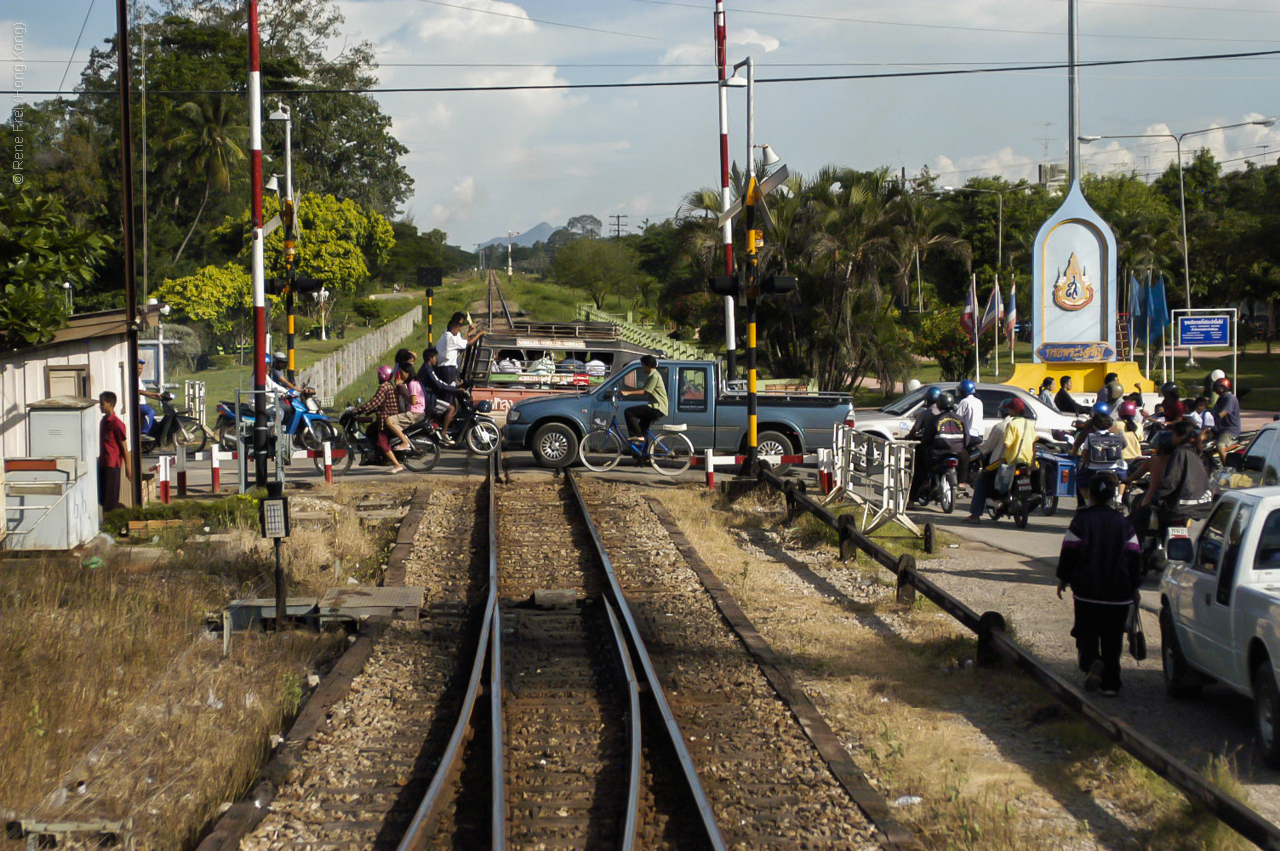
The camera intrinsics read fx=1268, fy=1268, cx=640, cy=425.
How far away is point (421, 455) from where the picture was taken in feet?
64.4

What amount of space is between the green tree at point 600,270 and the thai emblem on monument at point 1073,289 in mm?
68633

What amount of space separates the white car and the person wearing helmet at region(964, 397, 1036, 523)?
308 centimetres

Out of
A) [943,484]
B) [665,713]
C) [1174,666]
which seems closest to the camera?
[665,713]

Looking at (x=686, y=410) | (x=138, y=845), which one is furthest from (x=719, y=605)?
(x=686, y=410)

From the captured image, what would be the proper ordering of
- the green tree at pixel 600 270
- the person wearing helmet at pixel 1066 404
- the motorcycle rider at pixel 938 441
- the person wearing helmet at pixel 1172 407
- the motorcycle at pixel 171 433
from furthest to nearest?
the green tree at pixel 600 270, the motorcycle at pixel 171 433, the person wearing helmet at pixel 1066 404, the motorcycle rider at pixel 938 441, the person wearing helmet at pixel 1172 407

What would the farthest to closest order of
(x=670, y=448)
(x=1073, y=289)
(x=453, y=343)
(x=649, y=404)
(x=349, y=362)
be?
1. (x=349, y=362)
2. (x=1073, y=289)
3. (x=453, y=343)
4. (x=670, y=448)
5. (x=649, y=404)

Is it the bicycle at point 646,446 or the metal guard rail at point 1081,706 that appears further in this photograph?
the bicycle at point 646,446

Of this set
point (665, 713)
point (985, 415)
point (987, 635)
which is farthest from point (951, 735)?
point (985, 415)

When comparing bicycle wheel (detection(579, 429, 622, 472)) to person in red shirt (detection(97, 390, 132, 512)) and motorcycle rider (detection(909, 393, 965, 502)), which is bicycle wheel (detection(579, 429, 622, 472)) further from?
person in red shirt (detection(97, 390, 132, 512))

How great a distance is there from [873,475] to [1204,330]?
16.7 metres

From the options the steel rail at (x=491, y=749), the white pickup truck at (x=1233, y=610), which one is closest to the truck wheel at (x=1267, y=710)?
the white pickup truck at (x=1233, y=610)

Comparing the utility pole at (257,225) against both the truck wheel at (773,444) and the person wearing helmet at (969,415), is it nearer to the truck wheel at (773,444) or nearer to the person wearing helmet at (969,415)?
the truck wheel at (773,444)

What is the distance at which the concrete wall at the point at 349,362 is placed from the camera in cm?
3497

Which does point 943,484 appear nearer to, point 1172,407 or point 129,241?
point 1172,407
